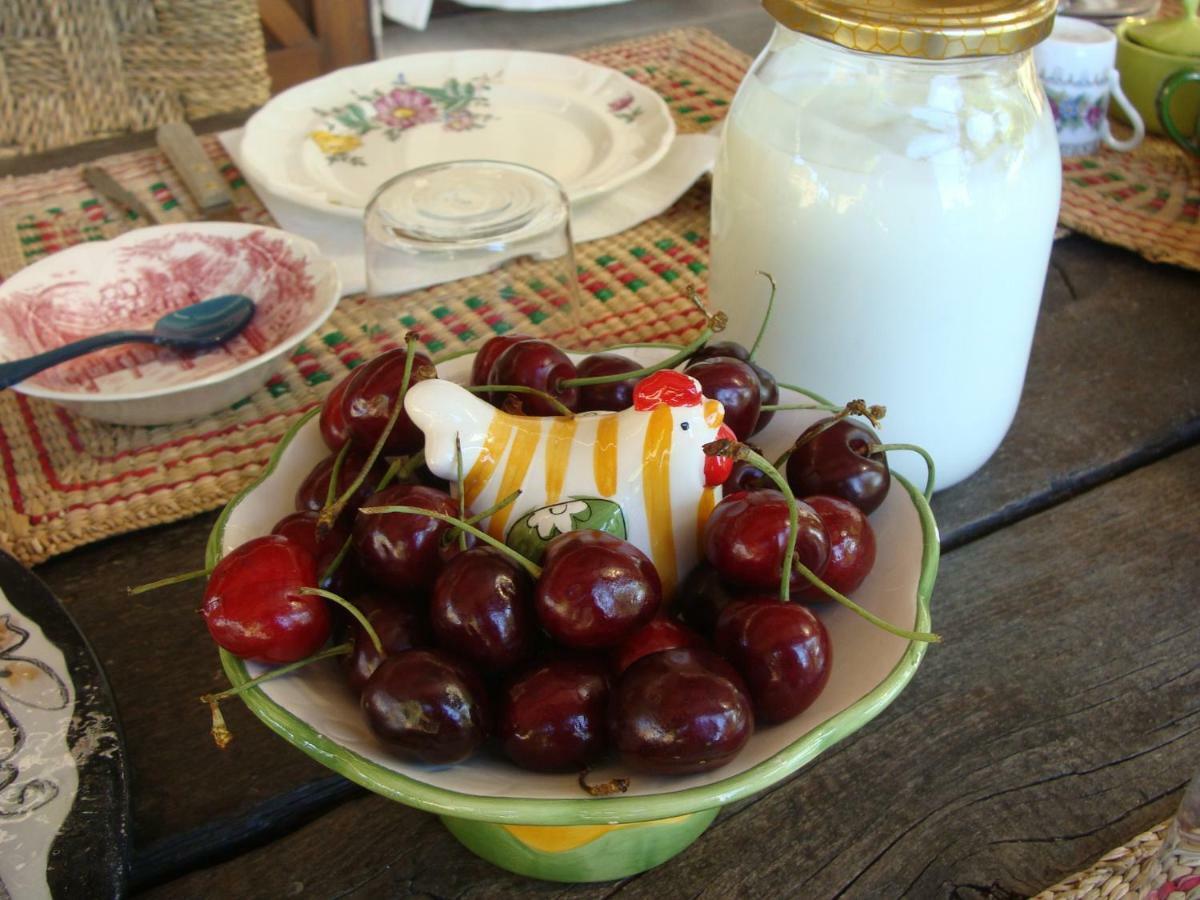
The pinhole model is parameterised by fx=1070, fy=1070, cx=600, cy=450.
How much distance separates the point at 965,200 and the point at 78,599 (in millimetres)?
495

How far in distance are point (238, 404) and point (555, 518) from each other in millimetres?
366

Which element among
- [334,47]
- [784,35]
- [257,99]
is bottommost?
[334,47]

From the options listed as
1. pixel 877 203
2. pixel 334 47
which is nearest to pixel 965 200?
pixel 877 203

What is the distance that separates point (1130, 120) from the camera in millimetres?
959

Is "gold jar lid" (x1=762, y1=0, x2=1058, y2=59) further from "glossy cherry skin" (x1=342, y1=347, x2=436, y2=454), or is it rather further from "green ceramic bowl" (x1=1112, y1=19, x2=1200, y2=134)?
"green ceramic bowl" (x1=1112, y1=19, x2=1200, y2=134)

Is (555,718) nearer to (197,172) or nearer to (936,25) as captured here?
(936,25)

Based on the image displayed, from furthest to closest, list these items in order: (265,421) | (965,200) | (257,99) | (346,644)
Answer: (257,99), (265,421), (965,200), (346,644)

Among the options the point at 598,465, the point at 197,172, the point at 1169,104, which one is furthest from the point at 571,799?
the point at 1169,104

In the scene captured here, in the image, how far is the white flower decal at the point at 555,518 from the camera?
0.40 m

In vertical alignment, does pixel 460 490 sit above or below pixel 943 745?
above

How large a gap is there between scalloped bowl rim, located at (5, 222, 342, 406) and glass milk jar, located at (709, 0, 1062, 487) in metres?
0.26

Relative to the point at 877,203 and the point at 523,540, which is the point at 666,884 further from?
the point at 877,203

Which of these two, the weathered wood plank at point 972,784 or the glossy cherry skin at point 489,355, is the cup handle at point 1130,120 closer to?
the weathered wood plank at point 972,784

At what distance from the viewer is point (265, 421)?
68cm
